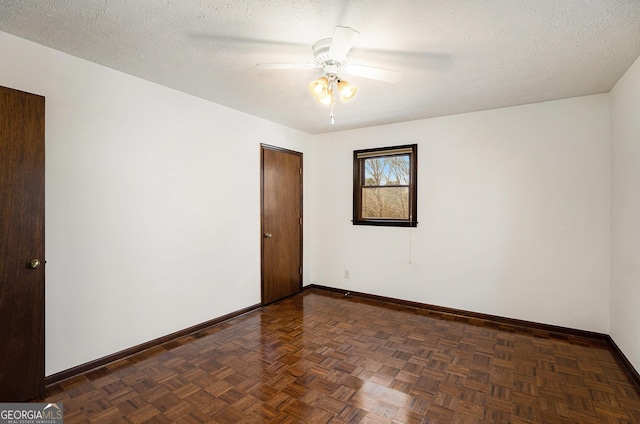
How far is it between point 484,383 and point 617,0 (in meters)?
2.54

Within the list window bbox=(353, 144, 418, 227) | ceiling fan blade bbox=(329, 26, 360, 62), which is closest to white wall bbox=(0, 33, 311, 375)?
window bbox=(353, 144, 418, 227)

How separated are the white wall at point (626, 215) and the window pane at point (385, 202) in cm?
206

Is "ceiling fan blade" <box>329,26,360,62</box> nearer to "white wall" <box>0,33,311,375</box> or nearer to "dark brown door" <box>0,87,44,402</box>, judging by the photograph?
"white wall" <box>0,33,311,375</box>

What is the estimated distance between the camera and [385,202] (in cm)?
436

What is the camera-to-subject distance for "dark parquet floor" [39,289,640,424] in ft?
6.52

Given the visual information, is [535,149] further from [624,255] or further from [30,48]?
[30,48]

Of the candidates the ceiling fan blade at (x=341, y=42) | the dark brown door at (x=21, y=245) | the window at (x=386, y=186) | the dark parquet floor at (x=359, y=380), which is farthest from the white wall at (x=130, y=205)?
the ceiling fan blade at (x=341, y=42)

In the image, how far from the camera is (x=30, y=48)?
2174 millimetres

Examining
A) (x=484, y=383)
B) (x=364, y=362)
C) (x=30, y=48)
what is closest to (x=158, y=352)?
(x=364, y=362)

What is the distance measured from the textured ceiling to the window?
1189mm

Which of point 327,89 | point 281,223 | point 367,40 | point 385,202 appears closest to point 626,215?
point 385,202

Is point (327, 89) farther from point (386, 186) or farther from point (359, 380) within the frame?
point (386, 186)

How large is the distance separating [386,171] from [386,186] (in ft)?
0.70

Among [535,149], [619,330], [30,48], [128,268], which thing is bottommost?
[619,330]
